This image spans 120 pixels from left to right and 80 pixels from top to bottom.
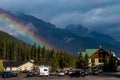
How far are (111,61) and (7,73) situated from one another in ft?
→ 234

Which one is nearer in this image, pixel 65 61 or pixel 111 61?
pixel 111 61

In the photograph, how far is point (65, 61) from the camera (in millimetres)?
191500

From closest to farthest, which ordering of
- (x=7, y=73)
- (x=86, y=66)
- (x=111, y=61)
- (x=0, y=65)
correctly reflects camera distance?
1. (x=7, y=73)
2. (x=111, y=61)
3. (x=86, y=66)
4. (x=0, y=65)

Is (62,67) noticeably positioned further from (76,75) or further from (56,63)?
(76,75)

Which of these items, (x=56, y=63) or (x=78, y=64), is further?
(x=56, y=63)

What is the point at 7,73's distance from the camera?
114 meters

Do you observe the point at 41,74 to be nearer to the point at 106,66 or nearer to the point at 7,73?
the point at 7,73

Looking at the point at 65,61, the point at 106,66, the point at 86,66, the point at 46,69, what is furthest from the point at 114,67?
the point at 46,69

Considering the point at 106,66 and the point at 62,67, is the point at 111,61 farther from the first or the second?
the point at 62,67

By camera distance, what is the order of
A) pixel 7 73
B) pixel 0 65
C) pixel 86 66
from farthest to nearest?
pixel 0 65 < pixel 86 66 < pixel 7 73

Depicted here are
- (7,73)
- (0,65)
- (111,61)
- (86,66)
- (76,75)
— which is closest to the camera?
(76,75)

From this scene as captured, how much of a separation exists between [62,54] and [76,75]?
9060cm

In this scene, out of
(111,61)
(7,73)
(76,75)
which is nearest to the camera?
(76,75)

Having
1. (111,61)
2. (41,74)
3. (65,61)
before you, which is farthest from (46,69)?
(65,61)
